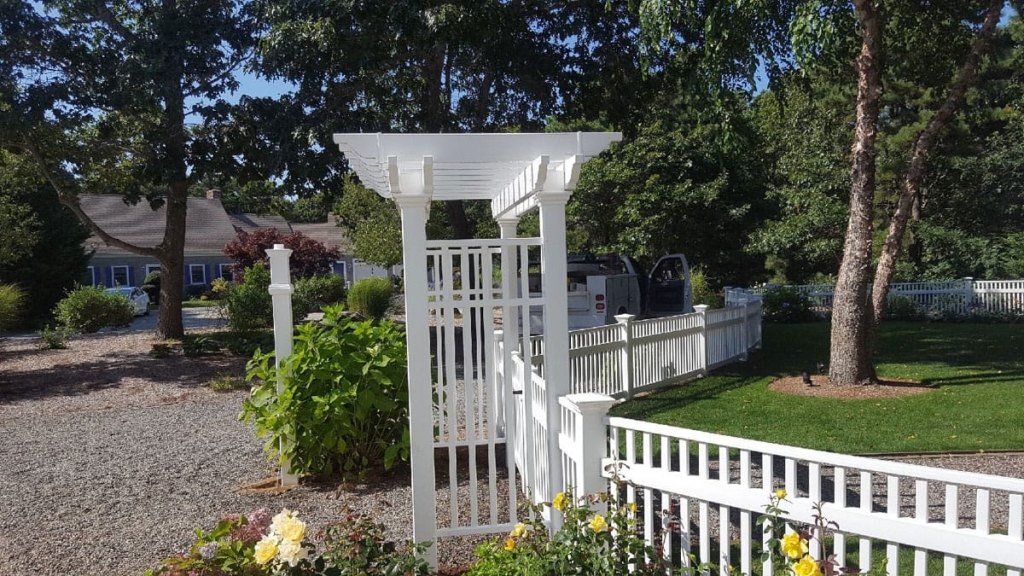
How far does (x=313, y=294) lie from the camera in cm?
2045

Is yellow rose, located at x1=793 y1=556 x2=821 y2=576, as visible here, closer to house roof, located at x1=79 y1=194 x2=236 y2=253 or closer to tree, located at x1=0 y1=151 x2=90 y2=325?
tree, located at x1=0 y1=151 x2=90 y2=325

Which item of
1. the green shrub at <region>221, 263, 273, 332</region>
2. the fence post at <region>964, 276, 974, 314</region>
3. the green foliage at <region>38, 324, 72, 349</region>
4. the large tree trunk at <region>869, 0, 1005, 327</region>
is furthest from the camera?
the fence post at <region>964, 276, 974, 314</region>

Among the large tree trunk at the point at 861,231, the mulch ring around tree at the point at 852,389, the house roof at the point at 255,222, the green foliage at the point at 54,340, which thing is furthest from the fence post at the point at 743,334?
the house roof at the point at 255,222

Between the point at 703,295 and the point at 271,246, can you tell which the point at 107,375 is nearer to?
the point at 703,295

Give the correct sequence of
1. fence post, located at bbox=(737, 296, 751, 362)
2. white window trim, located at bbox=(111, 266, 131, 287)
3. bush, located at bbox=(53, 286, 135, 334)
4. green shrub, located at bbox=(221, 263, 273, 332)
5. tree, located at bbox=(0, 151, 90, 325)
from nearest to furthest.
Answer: fence post, located at bbox=(737, 296, 751, 362), green shrub, located at bbox=(221, 263, 273, 332), bush, located at bbox=(53, 286, 135, 334), tree, located at bbox=(0, 151, 90, 325), white window trim, located at bbox=(111, 266, 131, 287)

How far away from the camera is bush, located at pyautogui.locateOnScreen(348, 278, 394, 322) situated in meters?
19.9

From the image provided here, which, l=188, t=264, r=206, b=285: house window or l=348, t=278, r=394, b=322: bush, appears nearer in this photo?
l=348, t=278, r=394, b=322: bush

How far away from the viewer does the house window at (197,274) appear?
36000 mm

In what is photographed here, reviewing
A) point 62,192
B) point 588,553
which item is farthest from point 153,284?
point 588,553

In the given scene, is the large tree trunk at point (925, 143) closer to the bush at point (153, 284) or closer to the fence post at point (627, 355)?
the fence post at point (627, 355)

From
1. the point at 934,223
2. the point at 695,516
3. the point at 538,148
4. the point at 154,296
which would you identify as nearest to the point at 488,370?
the point at 695,516

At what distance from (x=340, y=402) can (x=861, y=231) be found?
713 cm

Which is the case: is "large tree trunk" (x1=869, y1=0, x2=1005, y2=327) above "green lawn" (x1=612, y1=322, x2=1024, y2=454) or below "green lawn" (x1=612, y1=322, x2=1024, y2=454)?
above

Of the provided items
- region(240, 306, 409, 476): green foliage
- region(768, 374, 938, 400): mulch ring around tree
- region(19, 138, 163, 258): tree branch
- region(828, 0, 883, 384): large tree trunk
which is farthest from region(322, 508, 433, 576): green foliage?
region(19, 138, 163, 258): tree branch
